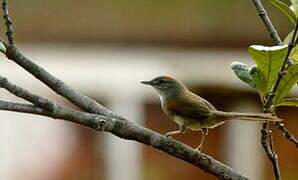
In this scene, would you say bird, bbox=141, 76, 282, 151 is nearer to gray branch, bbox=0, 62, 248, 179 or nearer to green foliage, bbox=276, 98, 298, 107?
green foliage, bbox=276, 98, 298, 107

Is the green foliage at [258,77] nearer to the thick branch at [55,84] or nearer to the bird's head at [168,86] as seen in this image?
the thick branch at [55,84]

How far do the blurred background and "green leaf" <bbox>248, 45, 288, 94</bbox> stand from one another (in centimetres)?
399

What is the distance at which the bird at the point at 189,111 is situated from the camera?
177 centimetres

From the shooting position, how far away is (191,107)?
1930mm

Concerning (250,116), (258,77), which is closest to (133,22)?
(250,116)

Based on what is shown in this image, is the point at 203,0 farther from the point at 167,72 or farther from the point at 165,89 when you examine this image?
the point at 165,89

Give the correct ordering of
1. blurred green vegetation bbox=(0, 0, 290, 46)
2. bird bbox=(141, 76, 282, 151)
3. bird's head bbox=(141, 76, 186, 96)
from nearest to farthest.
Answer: bird bbox=(141, 76, 282, 151)
bird's head bbox=(141, 76, 186, 96)
blurred green vegetation bbox=(0, 0, 290, 46)

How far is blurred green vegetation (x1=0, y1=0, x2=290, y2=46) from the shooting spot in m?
5.72

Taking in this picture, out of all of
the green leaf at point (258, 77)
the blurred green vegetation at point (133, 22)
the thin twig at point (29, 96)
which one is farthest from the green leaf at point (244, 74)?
the blurred green vegetation at point (133, 22)

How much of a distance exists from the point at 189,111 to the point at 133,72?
12.2 ft

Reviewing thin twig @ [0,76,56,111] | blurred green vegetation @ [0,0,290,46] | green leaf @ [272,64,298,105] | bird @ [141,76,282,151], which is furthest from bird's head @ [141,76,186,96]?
blurred green vegetation @ [0,0,290,46]

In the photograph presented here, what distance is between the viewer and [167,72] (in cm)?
552

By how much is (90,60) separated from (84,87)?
200 millimetres

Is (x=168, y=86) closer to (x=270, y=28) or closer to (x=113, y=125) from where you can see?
(x=270, y=28)
